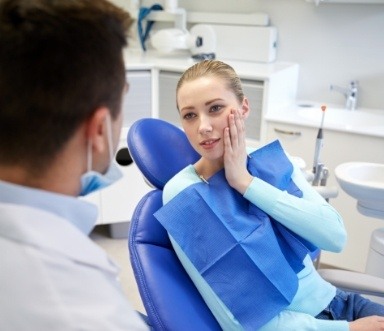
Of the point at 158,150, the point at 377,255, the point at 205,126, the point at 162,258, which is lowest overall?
the point at 377,255

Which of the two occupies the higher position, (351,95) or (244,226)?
(351,95)

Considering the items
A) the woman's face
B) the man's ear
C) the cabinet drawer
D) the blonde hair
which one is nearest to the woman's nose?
the woman's face

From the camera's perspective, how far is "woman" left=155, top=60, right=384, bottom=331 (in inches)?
42.1

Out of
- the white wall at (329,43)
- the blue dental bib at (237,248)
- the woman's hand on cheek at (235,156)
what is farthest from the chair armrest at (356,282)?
the white wall at (329,43)

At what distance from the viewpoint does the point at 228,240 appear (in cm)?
109

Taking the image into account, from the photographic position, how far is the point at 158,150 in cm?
131

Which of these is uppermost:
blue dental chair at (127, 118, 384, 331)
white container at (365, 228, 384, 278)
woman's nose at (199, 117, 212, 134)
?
woman's nose at (199, 117, 212, 134)

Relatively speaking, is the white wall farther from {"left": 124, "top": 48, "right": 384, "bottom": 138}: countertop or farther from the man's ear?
the man's ear

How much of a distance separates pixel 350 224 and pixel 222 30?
1.43 meters

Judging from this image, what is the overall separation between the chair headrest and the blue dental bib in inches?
6.9

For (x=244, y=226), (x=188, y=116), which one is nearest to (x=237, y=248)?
(x=244, y=226)

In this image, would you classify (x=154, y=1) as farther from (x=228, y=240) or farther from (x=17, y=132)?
(x=17, y=132)

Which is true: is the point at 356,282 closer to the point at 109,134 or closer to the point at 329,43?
the point at 109,134

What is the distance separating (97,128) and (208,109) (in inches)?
23.2
